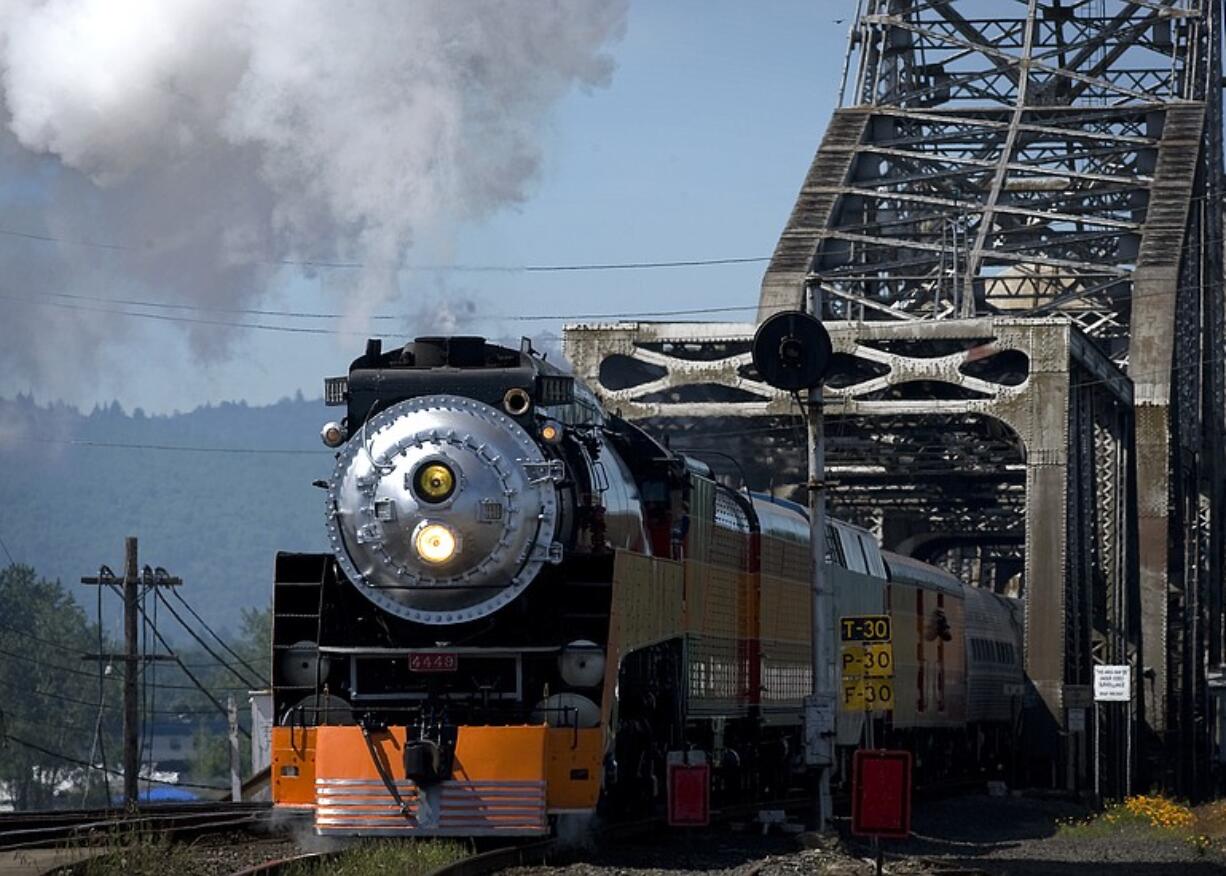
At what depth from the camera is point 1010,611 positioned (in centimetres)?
5228

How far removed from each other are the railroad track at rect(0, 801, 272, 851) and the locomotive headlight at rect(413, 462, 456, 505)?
11.0 feet

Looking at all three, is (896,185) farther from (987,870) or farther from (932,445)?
Answer: (987,870)

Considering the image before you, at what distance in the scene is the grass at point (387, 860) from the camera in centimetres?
1672

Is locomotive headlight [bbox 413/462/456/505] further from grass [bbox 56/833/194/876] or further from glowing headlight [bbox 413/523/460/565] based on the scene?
grass [bbox 56/833/194/876]

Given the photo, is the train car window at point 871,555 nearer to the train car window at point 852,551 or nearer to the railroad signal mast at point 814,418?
the train car window at point 852,551

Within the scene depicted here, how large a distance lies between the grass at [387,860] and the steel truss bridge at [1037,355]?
25704 millimetres

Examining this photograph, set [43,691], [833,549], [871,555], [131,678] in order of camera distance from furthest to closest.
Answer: [43,691] → [131,678] → [871,555] → [833,549]

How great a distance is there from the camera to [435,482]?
18250 millimetres

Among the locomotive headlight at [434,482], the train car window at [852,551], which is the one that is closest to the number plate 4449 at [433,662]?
the locomotive headlight at [434,482]

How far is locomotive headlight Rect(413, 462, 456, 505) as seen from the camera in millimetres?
18203

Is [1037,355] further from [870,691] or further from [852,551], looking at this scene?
[870,691]

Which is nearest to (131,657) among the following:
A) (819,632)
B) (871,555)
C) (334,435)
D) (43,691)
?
(871,555)

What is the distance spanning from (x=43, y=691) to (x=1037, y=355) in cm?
10374

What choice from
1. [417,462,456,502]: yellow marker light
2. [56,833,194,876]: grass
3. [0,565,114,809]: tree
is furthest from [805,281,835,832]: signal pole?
[0,565,114,809]: tree
